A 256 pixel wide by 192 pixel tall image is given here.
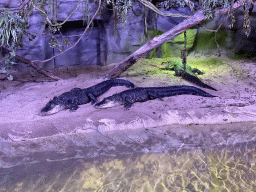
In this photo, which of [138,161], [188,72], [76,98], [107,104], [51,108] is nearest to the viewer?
[138,161]

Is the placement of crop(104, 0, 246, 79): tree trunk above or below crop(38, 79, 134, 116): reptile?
above

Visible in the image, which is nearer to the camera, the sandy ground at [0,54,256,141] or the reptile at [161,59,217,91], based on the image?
the sandy ground at [0,54,256,141]

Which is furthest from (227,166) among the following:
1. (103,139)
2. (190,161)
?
(103,139)

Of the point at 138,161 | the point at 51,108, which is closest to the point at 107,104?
the point at 51,108

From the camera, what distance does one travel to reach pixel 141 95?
4.50 meters

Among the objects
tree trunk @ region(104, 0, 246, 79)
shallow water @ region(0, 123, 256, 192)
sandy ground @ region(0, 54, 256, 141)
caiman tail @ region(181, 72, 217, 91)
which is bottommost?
shallow water @ region(0, 123, 256, 192)

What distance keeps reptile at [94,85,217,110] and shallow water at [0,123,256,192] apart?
0.88 m

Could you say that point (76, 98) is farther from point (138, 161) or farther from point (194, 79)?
point (194, 79)

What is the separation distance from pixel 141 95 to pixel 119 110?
0.66m

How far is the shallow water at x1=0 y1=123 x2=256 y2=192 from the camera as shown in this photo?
8.31ft

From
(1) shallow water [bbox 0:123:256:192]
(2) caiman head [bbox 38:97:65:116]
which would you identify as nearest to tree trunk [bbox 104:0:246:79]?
(2) caiman head [bbox 38:97:65:116]

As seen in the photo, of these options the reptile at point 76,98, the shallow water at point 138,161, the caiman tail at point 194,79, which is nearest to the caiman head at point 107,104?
the reptile at point 76,98

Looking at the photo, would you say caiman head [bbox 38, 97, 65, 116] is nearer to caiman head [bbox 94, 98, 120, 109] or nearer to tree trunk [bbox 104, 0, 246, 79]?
caiman head [bbox 94, 98, 120, 109]

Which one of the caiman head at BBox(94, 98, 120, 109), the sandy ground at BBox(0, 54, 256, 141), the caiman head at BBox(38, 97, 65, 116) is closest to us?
the sandy ground at BBox(0, 54, 256, 141)
